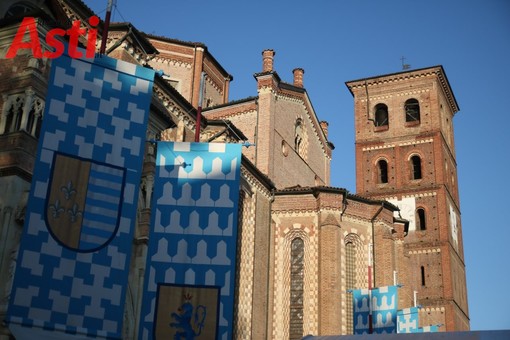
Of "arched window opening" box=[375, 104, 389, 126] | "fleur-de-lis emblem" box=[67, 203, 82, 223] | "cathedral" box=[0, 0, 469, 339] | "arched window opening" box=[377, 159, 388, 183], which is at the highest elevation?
"arched window opening" box=[375, 104, 389, 126]

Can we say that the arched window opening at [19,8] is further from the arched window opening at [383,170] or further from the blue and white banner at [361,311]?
the arched window opening at [383,170]

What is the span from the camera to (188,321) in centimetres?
1129

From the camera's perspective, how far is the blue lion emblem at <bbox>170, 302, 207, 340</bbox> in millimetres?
11148

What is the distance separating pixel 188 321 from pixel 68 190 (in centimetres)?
312

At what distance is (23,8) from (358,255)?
1870cm

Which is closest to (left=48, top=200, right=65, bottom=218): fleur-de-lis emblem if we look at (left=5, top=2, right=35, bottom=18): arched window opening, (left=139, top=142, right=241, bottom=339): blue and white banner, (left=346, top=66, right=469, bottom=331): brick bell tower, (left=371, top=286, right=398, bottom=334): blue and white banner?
(left=139, top=142, right=241, bottom=339): blue and white banner

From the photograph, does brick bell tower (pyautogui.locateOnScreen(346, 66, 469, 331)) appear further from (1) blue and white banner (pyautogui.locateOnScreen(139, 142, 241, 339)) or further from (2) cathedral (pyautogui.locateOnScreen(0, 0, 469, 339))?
(1) blue and white banner (pyautogui.locateOnScreen(139, 142, 241, 339))

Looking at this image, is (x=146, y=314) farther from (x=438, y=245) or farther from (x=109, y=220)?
(x=438, y=245)

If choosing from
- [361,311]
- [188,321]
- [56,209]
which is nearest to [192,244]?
[188,321]

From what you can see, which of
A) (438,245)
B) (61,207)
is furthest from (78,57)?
(438,245)

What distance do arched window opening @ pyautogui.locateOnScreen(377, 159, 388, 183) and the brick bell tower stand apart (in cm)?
8

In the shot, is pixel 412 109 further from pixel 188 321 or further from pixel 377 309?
pixel 188 321

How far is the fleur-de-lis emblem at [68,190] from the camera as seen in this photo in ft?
35.0

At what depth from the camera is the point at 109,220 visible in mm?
10906
